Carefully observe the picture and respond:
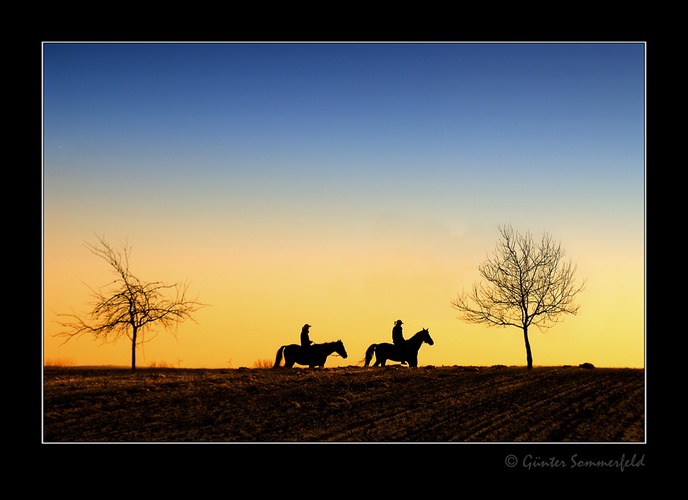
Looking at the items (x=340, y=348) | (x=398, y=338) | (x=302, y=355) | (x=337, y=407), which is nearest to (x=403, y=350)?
(x=398, y=338)

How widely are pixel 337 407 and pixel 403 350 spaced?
A: 11556 mm

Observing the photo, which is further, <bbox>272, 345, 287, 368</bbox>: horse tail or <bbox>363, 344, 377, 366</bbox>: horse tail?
<bbox>363, 344, 377, 366</bbox>: horse tail

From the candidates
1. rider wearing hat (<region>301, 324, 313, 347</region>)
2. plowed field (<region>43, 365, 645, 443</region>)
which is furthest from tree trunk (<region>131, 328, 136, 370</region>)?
rider wearing hat (<region>301, 324, 313, 347</region>)

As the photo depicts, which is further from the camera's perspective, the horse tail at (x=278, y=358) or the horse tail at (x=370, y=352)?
the horse tail at (x=370, y=352)

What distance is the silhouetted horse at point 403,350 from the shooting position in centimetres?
3203

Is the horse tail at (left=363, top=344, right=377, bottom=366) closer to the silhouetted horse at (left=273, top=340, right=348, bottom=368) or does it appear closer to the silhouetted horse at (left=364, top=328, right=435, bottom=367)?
the silhouetted horse at (left=364, top=328, right=435, bottom=367)

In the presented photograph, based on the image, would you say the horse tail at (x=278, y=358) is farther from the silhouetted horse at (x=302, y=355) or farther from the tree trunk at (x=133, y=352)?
the tree trunk at (x=133, y=352)

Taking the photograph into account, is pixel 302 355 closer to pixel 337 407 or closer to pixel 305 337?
pixel 305 337

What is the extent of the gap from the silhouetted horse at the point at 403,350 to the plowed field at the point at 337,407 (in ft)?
16.3

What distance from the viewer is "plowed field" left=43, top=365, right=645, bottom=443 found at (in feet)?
59.2

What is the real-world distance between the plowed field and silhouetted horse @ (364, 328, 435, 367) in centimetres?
497

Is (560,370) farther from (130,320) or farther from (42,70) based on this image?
(42,70)

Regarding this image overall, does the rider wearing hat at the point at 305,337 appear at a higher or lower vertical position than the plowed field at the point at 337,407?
higher

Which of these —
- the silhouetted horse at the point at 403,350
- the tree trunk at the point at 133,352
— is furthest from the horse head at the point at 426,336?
the tree trunk at the point at 133,352
